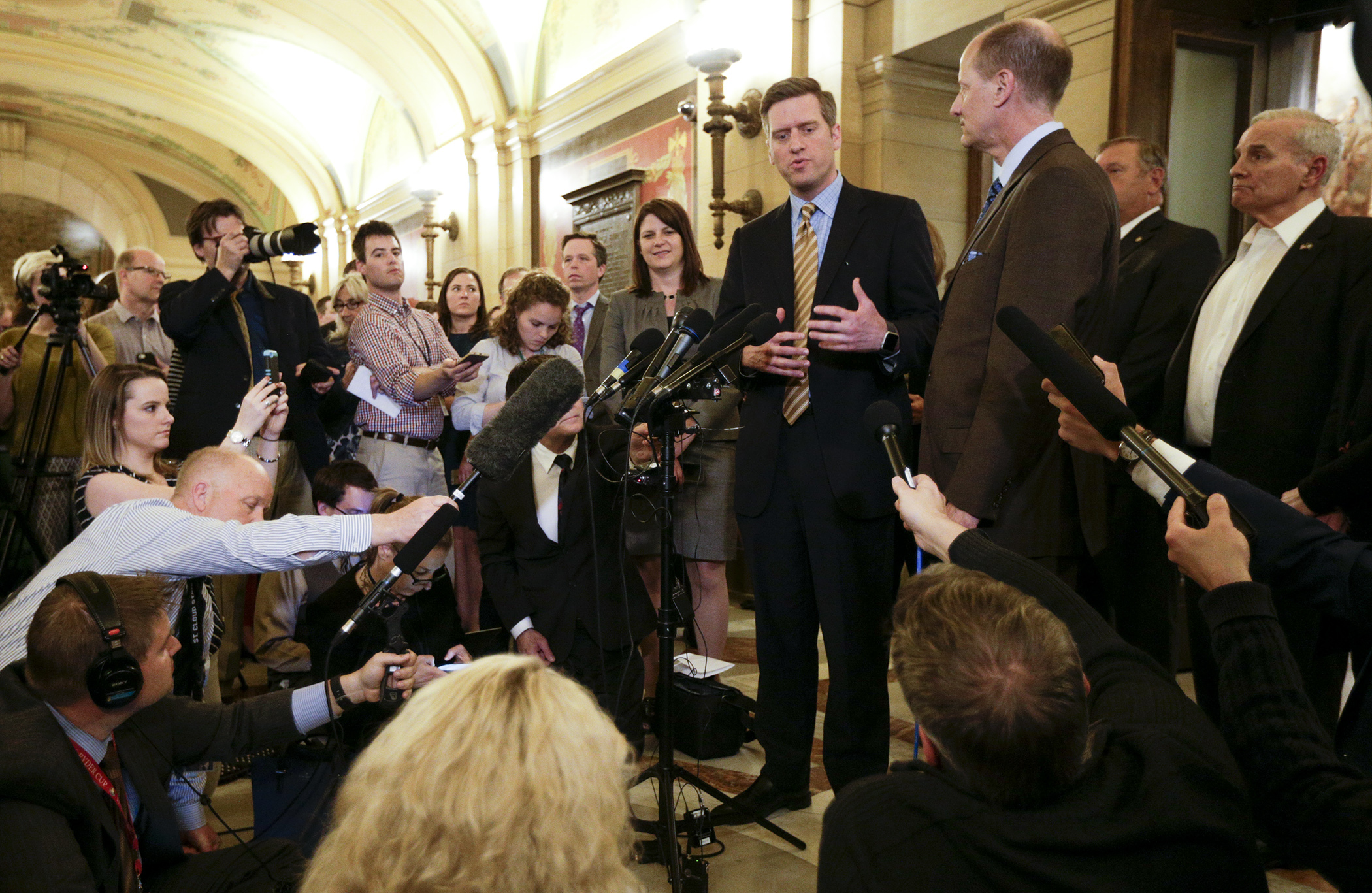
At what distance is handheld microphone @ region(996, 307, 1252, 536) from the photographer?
1.19 m

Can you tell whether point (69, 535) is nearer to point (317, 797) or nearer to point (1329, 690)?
point (317, 797)

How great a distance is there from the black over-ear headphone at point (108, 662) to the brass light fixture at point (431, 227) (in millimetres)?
8164

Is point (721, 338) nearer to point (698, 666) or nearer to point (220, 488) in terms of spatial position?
point (220, 488)

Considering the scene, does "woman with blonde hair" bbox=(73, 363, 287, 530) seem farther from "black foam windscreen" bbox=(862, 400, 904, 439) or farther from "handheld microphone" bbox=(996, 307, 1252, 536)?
"handheld microphone" bbox=(996, 307, 1252, 536)

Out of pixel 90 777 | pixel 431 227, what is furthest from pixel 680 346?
pixel 431 227

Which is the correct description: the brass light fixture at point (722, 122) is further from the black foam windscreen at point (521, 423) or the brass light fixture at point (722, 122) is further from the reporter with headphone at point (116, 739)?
the reporter with headphone at point (116, 739)

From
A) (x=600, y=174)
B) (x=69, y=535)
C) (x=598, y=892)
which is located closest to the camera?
(x=598, y=892)

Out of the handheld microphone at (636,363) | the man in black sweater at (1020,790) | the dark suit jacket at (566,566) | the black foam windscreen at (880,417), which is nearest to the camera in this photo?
the man in black sweater at (1020,790)

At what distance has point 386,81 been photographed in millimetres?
9984

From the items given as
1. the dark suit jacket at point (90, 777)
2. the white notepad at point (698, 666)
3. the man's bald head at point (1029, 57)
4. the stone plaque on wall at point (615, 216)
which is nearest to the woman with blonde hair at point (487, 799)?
the dark suit jacket at point (90, 777)

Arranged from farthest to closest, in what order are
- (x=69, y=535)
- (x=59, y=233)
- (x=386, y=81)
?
(x=59, y=233) → (x=386, y=81) → (x=69, y=535)

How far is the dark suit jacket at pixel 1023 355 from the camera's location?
5.82 ft

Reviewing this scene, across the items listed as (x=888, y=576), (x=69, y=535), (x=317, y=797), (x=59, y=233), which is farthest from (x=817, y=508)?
(x=59, y=233)

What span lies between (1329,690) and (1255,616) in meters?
1.67
